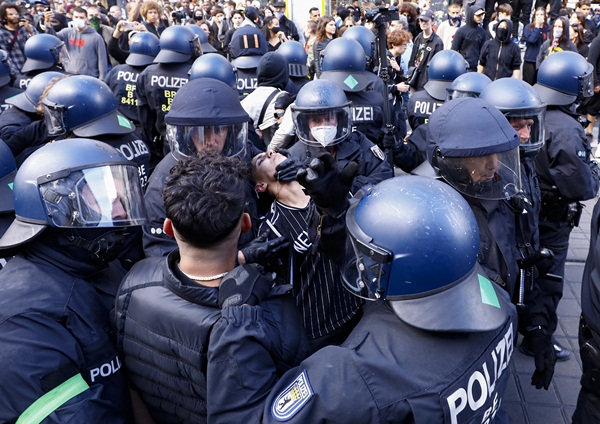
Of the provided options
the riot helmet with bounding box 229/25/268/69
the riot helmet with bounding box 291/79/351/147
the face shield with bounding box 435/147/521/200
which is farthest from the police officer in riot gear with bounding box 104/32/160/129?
the face shield with bounding box 435/147/521/200

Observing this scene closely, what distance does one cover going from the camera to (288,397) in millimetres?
1437

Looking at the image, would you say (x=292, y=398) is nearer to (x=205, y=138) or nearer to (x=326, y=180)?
(x=326, y=180)

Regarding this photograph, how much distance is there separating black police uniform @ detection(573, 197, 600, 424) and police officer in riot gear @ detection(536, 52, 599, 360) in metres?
1.38

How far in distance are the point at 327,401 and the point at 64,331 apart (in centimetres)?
89

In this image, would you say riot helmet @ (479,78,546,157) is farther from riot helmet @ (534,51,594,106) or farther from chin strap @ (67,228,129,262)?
chin strap @ (67,228,129,262)

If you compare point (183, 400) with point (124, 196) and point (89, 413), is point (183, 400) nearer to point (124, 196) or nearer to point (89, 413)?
point (89, 413)

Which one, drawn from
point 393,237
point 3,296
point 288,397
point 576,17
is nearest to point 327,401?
point 288,397

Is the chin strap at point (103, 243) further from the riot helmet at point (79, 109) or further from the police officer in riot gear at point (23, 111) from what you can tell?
the police officer in riot gear at point (23, 111)

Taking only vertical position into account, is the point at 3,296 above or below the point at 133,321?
above

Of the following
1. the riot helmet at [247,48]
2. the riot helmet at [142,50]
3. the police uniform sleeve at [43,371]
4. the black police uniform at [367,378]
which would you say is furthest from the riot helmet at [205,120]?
the riot helmet at [142,50]

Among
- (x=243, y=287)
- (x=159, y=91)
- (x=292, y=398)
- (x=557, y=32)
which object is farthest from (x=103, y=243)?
(x=557, y=32)

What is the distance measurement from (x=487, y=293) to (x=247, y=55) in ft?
18.1

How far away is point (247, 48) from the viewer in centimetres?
653

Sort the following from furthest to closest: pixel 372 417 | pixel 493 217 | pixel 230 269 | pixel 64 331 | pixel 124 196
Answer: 1. pixel 493 217
2. pixel 124 196
3. pixel 230 269
4. pixel 64 331
5. pixel 372 417
